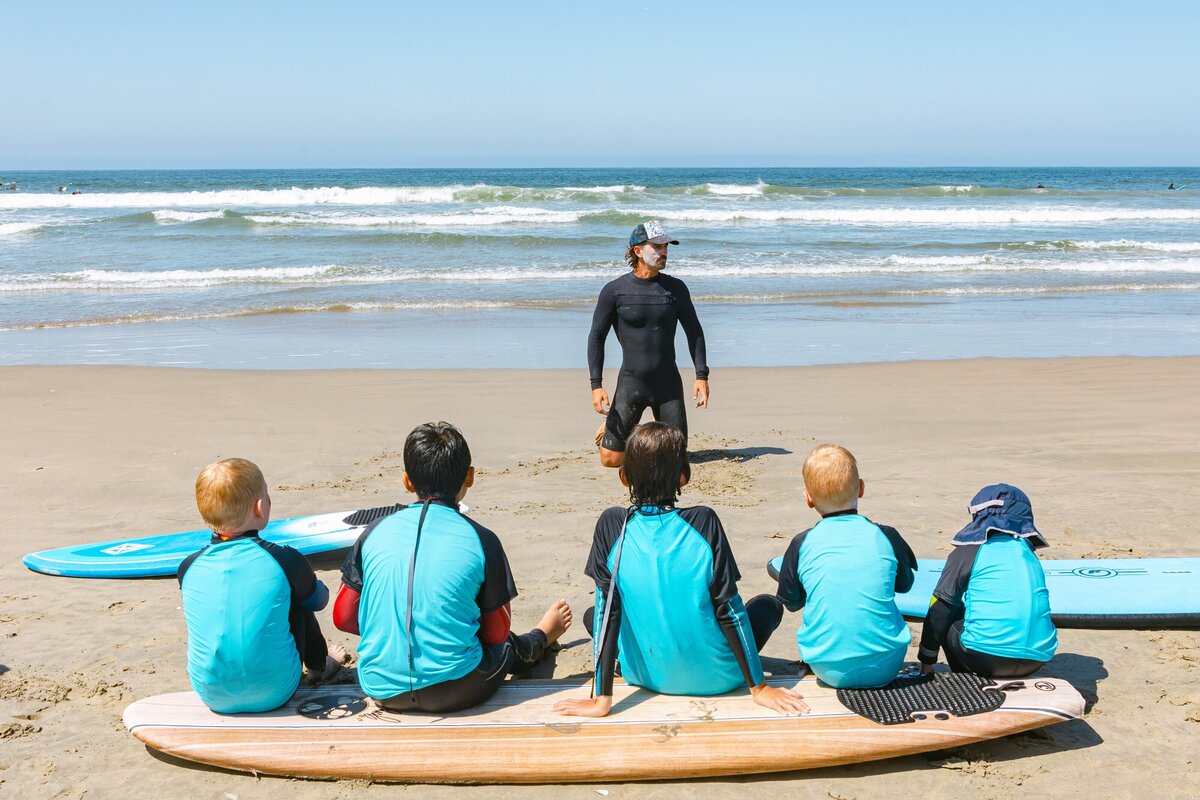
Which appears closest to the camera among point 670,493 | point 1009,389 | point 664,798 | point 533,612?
point 664,798

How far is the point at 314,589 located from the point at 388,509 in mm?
2403

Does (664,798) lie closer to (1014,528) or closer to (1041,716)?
(1041,716)

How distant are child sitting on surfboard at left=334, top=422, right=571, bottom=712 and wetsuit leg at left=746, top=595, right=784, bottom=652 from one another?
95 centimetres

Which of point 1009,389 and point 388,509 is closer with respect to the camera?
point 388,509

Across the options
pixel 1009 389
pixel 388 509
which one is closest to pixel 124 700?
pixel 388 509

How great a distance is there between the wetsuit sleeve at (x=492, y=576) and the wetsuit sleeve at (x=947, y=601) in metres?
1.61

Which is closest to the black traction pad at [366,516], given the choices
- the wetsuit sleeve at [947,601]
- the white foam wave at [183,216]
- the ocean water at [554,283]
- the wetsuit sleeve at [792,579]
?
the wetsuit sleeve at [792,579]

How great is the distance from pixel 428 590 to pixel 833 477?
4.70ft

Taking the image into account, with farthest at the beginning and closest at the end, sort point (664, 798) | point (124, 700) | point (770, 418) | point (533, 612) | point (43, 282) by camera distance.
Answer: point (43, 282) → point (770, 418) → point (533, 612) → point (124, 700) → point (664, 798)

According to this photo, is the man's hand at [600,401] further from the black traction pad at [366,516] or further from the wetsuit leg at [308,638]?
the wetsuit leg at [308,638]

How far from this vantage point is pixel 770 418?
881cm

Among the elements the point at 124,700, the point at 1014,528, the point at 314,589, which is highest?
the point at 1014,528

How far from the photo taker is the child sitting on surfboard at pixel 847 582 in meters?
3.60

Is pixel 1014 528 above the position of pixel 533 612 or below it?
above
